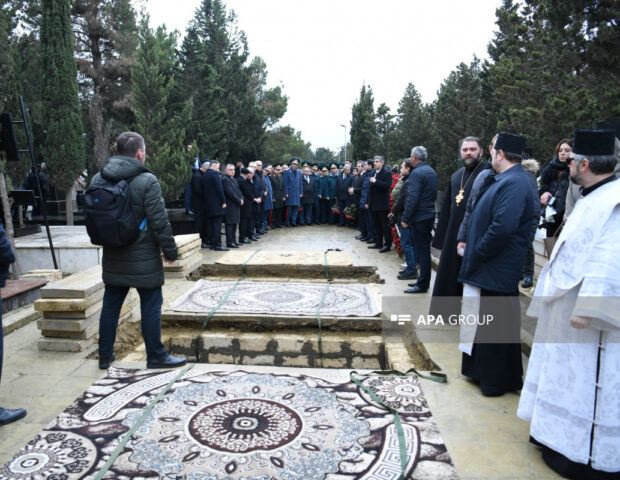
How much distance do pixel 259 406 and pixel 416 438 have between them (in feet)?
3.59

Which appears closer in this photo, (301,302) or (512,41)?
(301,302)

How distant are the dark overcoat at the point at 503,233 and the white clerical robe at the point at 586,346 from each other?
712mm

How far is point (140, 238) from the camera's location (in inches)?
147

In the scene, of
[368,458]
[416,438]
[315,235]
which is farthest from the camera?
[315,235]

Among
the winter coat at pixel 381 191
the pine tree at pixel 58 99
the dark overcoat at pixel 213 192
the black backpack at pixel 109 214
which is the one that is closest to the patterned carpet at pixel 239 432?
the black backpack at pixel 109 214

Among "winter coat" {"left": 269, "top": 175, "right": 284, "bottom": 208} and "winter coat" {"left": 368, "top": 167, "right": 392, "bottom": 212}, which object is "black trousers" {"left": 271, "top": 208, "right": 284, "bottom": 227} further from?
"winter coat" {"left": 368, "top": 167, "right": 392, "bottom": 212}

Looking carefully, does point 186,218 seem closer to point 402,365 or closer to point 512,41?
point 402,365

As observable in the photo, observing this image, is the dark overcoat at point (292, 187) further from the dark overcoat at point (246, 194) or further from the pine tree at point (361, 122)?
the pine tree at point (361, 122)

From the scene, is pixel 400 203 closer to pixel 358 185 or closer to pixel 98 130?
pixel 358 185

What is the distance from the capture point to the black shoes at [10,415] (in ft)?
10.2

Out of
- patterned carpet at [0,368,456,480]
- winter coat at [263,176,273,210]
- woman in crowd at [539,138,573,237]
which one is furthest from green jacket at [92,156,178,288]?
winter coat at [263,176,273,210]

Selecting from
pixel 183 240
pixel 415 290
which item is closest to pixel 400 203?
pixel 415 290

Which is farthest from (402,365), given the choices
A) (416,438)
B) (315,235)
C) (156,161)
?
(156,161)

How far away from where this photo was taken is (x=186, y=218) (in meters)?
11.9
